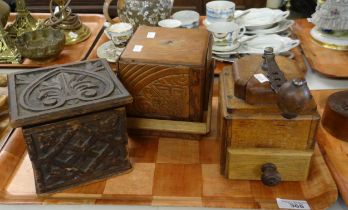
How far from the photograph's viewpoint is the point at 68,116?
2.16 feet

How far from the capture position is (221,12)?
1265 millimetres

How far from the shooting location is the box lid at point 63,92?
2.13ft

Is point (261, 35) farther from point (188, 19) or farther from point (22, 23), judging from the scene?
point (22, 23)

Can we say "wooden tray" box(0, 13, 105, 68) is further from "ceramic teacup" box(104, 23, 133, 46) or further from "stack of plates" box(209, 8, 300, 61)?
"stack of plates" box(209, 8, 300, 61)

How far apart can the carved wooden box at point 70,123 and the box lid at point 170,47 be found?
8 centimetres

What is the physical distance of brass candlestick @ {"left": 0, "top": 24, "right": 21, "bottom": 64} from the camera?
3.83 ft

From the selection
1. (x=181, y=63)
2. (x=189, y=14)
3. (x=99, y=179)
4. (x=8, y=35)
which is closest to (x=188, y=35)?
(x=181, y=63)

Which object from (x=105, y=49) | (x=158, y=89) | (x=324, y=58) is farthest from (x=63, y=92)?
(x=324, y=58)

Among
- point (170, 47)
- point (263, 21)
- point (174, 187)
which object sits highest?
point (170, 47)

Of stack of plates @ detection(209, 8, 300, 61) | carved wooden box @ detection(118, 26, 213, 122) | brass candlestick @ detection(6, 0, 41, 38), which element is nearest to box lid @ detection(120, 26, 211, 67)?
carved wooden box @ detection(118, 26, 213, 122)

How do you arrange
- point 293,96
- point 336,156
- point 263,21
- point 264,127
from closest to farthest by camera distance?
point 293,96 → point 264,127 → point 336,156 → point 263,21

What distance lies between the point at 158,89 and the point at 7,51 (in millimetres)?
653

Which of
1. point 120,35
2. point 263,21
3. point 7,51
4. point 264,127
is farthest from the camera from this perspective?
point 263,21

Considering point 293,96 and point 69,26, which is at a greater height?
point 293,96
